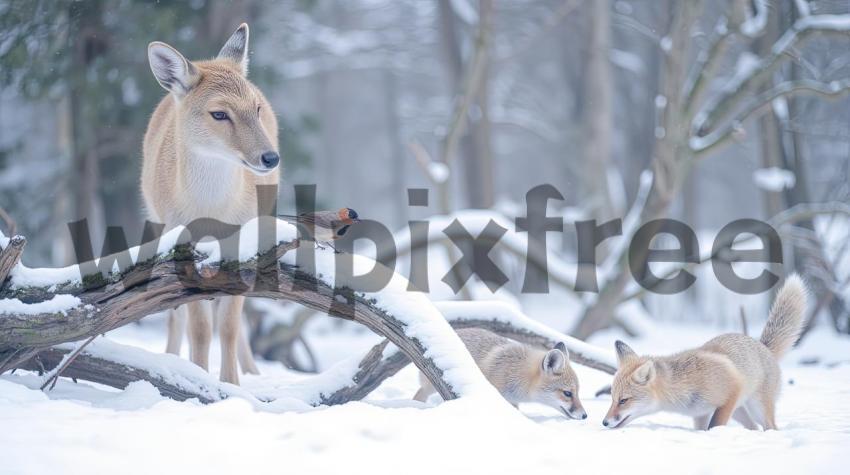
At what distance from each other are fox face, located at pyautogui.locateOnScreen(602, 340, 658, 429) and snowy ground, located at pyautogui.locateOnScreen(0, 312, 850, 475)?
84 cm

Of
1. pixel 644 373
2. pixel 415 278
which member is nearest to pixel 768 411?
pixel 644 373

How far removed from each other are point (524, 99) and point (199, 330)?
62.7 ft

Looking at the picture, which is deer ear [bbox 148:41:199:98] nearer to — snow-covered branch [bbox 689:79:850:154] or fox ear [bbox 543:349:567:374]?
fox ear [bbox 543:349:567:374]

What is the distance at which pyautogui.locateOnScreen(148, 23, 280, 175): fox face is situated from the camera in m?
5.76

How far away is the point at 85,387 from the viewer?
216 inches

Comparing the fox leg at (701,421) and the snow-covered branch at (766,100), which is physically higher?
the snow-covered branch at (766,100)

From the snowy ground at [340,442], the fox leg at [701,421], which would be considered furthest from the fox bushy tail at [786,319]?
the snowy ground at [340,442]

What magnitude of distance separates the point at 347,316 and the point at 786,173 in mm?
10481

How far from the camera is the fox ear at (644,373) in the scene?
613 centimetres

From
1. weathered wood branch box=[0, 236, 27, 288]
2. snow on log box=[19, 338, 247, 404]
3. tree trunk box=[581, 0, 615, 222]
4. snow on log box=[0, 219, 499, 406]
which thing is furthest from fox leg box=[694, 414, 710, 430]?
tree trunk box=[581, 0, 615, 222]

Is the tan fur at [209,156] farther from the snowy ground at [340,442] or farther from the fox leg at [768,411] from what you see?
the fox leg at [768,411]

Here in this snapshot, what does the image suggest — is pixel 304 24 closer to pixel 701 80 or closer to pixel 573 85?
pixel 573 85

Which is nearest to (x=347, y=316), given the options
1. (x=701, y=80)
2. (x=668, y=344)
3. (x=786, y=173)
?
(x=701, y=80)

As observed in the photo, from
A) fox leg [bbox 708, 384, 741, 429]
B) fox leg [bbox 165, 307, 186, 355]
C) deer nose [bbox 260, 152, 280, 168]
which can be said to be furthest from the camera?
fox leg [bbox 165, 307, 186, 355]
